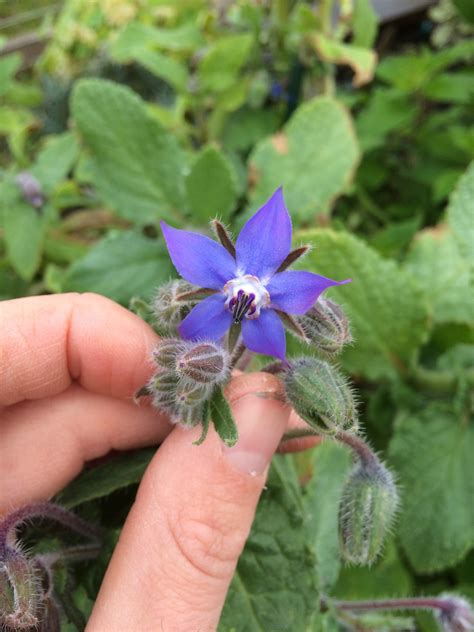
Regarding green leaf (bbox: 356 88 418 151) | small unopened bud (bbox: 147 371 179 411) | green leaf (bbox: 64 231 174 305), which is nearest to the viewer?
small unopened bud (bbox: 147 371 179 411)

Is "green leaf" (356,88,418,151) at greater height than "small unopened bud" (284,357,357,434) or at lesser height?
lesser

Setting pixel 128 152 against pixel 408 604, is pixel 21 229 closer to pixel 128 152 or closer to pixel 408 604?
pixel 128 152

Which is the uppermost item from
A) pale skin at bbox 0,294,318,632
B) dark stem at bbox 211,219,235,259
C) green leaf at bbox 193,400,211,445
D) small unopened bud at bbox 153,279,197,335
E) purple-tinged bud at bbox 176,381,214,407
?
dark stem at bbox 211,219,235,259

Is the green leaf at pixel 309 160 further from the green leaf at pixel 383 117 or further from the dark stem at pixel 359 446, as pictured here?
the dark stem at pixel 359 446

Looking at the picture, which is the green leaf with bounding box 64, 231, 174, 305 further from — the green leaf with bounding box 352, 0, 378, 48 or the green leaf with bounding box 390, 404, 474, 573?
the green leaf with bounding box 352, 0, 378, 48

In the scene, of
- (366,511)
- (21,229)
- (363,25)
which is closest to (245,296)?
(366,511)

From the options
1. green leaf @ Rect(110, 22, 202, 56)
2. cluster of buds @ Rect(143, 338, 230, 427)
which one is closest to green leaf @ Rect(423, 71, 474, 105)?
green leaf @ Rect(110, 22, 202, 56)
